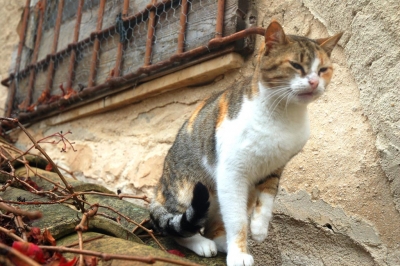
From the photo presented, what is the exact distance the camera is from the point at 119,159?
305 centimetres

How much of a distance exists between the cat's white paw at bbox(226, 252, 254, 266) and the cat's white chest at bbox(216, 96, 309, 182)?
12.6 inches

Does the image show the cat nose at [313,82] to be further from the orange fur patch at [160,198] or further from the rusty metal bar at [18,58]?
the rusty metal bar at [18,58]

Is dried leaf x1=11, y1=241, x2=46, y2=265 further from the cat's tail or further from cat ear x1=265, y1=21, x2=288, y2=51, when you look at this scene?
cat ear x1=265, y1=21, x2=288, y2=51

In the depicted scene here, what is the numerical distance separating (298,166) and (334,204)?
0.27 meters

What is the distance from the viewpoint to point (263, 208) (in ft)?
5.92

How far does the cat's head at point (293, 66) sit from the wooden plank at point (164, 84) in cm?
58

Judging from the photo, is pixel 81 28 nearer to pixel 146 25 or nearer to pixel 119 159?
pixel 146 25

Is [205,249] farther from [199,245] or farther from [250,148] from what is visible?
[250,148]

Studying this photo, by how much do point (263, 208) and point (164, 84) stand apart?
1.26 m

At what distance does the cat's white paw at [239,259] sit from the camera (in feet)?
5.20

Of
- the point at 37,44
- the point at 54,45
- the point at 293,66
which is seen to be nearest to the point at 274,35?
the point at 293,66

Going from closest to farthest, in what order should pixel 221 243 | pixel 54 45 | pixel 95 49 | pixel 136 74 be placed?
pixel 221 243 < pixel 136 74 < pixel 95 49 < pixel 54 45

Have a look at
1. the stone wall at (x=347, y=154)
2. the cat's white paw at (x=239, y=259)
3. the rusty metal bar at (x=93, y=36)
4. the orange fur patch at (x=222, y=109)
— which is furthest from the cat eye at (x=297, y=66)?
the rusty metal bar at (x=93, y=36)

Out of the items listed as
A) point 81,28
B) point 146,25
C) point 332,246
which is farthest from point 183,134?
point 81,28
